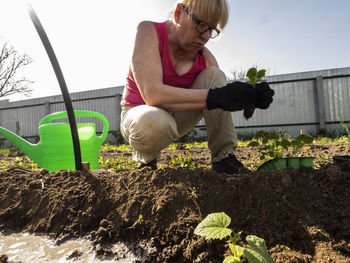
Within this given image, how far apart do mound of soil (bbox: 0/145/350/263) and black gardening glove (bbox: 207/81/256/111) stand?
1.36ft

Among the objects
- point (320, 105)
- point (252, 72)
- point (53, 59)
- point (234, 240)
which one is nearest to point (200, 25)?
point (252, 72)

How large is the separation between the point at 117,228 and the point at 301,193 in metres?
0.91

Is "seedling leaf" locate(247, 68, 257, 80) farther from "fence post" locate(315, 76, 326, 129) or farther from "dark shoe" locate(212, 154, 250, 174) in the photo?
"fence post" locate(315, 76, 326, 129)

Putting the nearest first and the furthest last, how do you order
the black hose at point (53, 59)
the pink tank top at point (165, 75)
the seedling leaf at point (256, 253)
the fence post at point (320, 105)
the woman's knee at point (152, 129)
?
the seedling leaf at point (256, 253) < the black hose at point (53, 59) < the woman's knee at point (152, 129) < the pink tank top at point (165, 75) < the fence post at point (320, 105)

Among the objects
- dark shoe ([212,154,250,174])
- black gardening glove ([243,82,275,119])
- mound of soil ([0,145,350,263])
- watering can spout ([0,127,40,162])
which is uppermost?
black gardening glove ([243,82,275,119])

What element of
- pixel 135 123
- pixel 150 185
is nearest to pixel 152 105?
pixel 135 123

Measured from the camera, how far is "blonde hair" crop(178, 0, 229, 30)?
154 centimetres

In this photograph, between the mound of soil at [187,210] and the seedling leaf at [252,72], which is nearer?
the mound of soil at [187,210]

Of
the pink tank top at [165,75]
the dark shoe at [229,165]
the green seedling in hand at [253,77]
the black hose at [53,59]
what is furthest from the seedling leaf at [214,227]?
the pink tank top at [165,75]

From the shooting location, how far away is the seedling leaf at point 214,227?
2.63 feet

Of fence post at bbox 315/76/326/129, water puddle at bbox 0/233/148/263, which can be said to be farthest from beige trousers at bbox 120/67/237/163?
fence post at bbox 315/76/326/129

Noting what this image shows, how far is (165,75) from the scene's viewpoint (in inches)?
75.6

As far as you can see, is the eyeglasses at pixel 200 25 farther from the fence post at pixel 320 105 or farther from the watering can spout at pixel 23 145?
the fence post at pixel 320 105

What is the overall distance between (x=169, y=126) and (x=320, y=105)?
24.2ft
